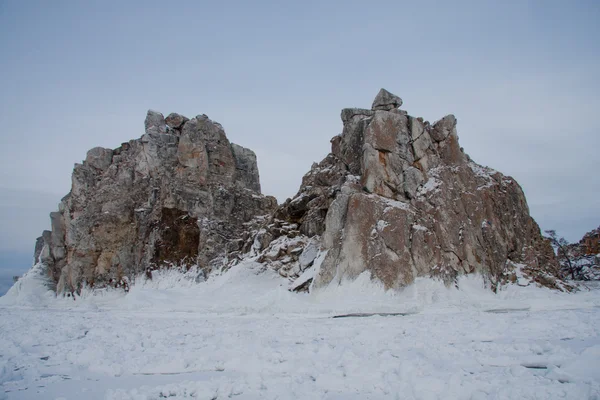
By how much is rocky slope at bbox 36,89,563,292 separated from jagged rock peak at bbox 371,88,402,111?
10 cm

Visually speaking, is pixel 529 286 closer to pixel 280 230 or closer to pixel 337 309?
pixel 337 309

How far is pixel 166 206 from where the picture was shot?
114 feet

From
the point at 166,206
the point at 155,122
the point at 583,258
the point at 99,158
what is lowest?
the point at 583,258

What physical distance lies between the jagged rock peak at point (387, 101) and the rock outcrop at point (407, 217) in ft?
0.23

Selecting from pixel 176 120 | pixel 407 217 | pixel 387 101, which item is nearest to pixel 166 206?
pixel 176 120

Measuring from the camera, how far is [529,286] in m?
22.4

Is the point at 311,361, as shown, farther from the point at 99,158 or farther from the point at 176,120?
the point at 99,158

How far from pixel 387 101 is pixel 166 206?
21476mm

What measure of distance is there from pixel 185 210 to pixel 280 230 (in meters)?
10.2

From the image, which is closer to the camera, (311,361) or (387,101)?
(311,361)

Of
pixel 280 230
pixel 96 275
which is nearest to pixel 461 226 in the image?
pixel 280 230

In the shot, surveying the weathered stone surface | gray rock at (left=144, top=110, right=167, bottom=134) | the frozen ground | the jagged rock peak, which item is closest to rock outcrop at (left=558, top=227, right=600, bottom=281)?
the jagged rock peak

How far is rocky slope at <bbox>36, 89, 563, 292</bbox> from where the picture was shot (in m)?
22.6

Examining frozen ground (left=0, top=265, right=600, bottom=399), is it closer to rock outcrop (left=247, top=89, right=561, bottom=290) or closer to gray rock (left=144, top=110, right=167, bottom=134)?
rock outcrop (left=247, top=89, right=561, bottom=290)
